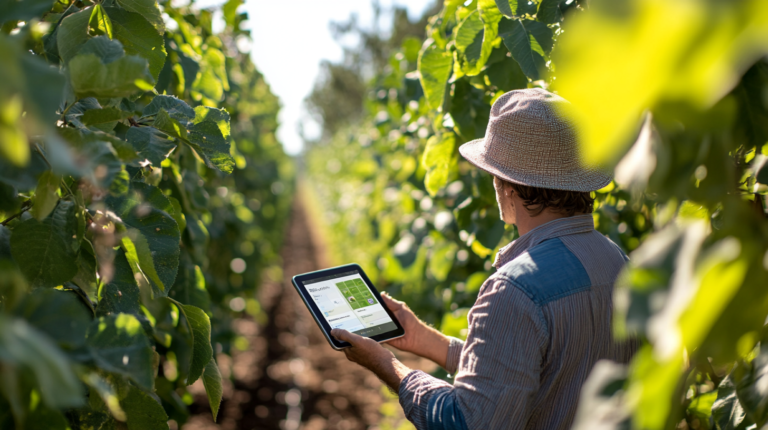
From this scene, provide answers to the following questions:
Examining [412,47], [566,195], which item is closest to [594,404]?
[566,195]

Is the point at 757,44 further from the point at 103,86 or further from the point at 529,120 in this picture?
the point at 529,120

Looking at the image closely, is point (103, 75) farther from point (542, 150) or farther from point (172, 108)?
point (542, 150)

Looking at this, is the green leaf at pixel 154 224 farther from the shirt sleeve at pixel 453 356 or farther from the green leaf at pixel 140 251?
the shirt sleeve at pixel 453 356

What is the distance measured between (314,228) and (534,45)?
662 inches

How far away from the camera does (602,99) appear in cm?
49

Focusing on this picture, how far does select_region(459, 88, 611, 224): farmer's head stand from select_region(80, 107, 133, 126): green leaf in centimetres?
91

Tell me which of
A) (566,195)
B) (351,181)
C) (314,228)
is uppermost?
(566,195)

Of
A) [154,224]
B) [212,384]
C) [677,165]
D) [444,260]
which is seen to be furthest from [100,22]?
[444,260]

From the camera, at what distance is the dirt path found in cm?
468

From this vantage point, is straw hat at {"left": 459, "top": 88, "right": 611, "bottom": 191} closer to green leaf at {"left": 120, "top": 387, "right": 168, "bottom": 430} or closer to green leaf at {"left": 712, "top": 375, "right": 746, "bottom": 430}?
green leaf at {"left": 712, "top": 375, "right": 746, "bottom": 430}

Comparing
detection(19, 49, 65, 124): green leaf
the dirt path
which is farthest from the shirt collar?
the dirt path

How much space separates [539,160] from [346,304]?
738 mm

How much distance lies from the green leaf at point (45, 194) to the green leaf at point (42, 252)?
7 cm

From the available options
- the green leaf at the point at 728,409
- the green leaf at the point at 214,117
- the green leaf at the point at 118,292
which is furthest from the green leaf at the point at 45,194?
the green leaf at the point at 728,409
